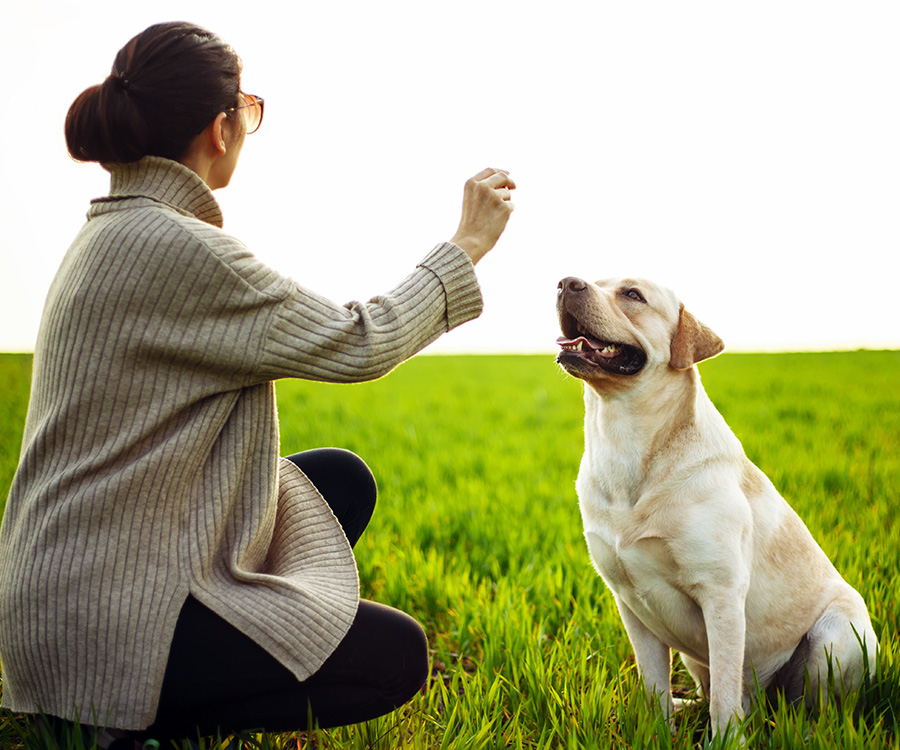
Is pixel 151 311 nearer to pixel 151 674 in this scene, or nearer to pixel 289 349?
pixel 289 349

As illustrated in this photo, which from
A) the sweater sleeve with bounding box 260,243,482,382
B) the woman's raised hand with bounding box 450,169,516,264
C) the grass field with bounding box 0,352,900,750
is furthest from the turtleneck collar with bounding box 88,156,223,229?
the grass field with bounding box 0,352,900,750

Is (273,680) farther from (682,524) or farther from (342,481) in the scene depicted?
(682,524)

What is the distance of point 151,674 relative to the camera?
1899mm

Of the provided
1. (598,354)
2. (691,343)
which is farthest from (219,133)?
(691,343)

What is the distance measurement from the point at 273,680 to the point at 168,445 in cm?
73

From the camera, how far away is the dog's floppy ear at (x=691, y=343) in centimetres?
274

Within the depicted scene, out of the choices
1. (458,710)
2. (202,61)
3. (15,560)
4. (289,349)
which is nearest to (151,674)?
(15,560)

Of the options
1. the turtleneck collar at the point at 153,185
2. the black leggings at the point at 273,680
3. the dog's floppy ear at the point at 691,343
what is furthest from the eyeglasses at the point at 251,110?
the dog's floppy ear at the point at 691,343

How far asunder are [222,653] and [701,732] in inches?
76.0

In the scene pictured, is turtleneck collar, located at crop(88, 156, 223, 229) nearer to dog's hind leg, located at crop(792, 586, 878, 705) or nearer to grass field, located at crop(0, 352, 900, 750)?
grass field, located at crop(0, 352, 900, 750)

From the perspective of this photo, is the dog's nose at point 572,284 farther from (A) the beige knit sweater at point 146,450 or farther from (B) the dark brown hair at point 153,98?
(B) the dark brown hair at point 153,98

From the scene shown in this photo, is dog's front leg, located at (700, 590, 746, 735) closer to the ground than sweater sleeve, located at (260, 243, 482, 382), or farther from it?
closer to the ground

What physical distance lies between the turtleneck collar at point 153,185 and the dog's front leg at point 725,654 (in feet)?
7.02

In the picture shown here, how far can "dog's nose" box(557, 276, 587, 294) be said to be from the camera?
111 inches
